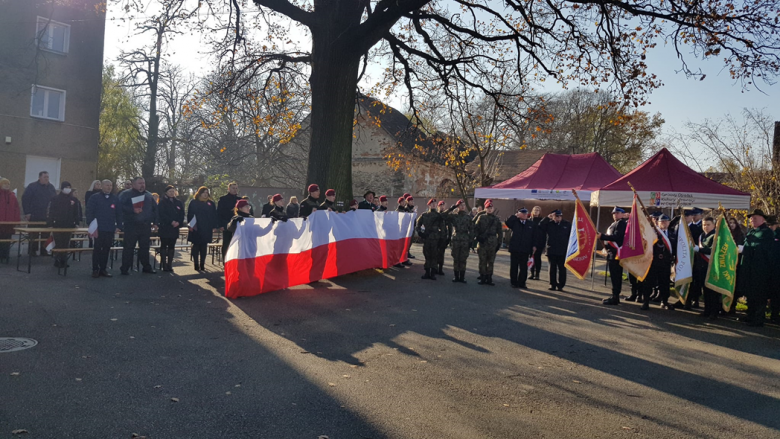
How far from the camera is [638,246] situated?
1097cm

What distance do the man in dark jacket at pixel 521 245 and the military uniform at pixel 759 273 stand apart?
14.1ft

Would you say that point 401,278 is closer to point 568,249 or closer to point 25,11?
point 568,249

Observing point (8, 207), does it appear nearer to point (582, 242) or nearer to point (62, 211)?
point (62, 211)

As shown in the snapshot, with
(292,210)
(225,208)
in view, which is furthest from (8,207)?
(292,210)

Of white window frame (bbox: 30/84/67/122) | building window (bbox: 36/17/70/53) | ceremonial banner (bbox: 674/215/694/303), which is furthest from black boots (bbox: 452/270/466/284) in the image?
building window (bbox: 36/17/70/53)

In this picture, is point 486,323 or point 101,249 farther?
point 101,249

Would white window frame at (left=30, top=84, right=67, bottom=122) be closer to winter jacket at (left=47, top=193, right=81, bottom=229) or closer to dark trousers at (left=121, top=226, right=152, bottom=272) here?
winter jacket at (left=47, top=193, right=81, bottom=229)

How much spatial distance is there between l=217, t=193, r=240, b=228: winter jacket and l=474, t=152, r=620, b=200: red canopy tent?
10.5 metres

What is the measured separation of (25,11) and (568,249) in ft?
77.1

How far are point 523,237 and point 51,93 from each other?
21.6m

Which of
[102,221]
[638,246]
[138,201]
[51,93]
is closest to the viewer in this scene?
[638,246]

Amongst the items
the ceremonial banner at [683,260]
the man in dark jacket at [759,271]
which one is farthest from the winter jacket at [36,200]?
the man in dark jacket at [759,271]

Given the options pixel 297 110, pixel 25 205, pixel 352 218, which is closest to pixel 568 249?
pixel 352 218

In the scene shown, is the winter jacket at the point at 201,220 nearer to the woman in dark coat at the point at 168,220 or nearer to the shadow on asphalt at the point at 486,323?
the woman in dark coat at the point at 168,220
